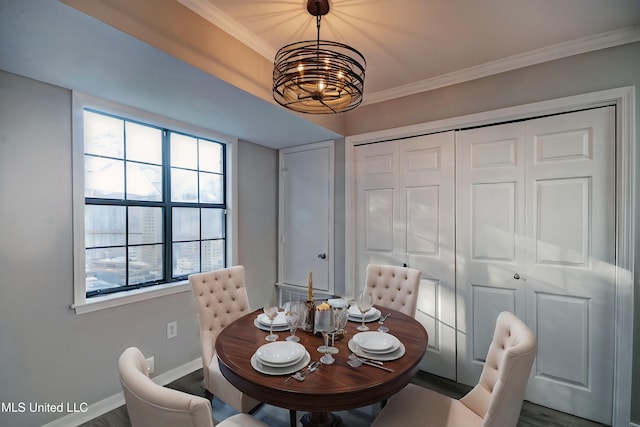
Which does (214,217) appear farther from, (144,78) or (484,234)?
(484,234)

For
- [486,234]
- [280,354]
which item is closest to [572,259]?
[486,234]

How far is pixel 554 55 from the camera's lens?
7.05ft

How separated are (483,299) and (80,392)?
3040 mm

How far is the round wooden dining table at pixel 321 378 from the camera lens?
113 centimetres

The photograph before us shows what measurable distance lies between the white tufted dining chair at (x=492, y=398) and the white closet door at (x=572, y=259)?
114cm

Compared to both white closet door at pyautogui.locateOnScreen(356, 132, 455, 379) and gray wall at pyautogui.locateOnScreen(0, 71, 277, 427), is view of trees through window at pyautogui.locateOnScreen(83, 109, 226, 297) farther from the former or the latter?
white closet door at pyautogui.locateOnScreen(356, 132, 455, 379)

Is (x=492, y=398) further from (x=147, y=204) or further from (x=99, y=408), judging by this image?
(x=147, y=204)

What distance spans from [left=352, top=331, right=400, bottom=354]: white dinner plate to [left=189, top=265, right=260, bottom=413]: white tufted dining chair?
771mm

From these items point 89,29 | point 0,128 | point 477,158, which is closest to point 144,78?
point 89,29

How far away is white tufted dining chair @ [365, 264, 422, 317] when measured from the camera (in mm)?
2236

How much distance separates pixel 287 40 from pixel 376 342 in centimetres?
197

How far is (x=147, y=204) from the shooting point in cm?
253

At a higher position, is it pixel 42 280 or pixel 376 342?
pixel 42 280

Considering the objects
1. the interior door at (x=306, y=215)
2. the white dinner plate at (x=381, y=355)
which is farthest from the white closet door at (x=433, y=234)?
the white dinner plate at (x=381, y=355)
